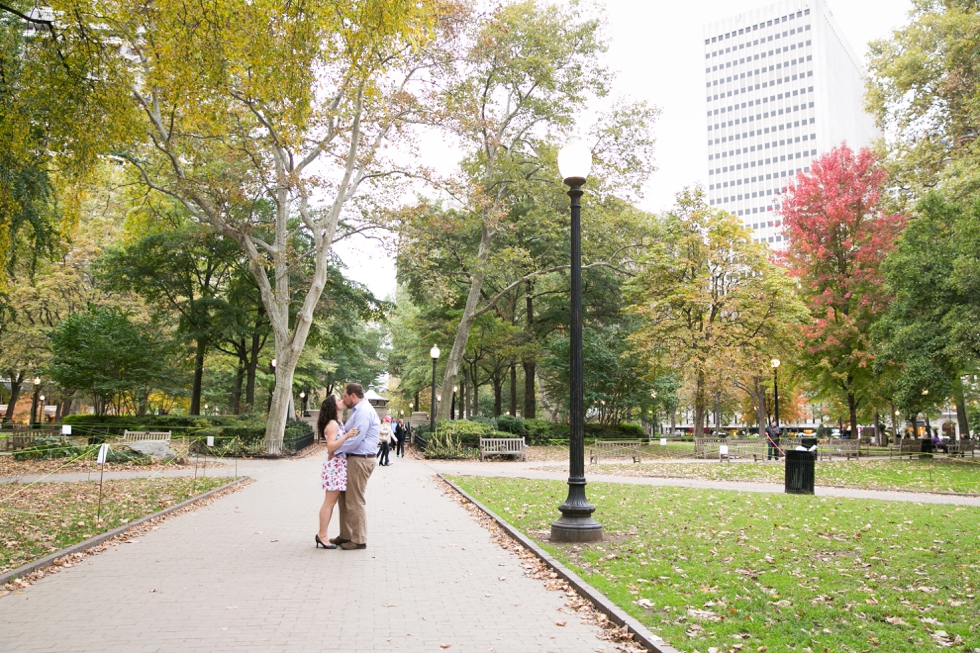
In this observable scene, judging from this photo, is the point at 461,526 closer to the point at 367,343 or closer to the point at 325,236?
the point at 325,236

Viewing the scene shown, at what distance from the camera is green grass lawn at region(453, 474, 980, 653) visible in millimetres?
4707

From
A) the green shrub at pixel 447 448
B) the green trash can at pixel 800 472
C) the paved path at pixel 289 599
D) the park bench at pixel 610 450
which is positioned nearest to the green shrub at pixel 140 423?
the green shrub at pixel 447 448

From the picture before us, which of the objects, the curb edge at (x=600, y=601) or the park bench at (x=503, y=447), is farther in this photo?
the park bench at (x=503, y=447)

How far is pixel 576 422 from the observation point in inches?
338

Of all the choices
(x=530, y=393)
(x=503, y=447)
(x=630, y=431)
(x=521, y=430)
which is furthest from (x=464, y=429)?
(x=630, y=431)

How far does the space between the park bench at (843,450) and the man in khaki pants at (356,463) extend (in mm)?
24157

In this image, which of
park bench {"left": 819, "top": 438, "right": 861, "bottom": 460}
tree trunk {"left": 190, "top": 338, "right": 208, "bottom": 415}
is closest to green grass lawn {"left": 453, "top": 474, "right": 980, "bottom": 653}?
park bench {"left": 819, "top": 438, "right": 861, "bottom": 460}

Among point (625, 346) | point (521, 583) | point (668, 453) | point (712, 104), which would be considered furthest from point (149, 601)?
point (712, 104)

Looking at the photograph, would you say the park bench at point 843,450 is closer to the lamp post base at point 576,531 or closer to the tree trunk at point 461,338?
the tree trunk at point 461,338

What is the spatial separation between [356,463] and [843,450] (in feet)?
83.6

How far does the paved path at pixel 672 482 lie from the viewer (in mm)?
13164

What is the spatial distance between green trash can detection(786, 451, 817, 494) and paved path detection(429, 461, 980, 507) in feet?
1.22

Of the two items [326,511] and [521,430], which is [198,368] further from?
[326,511]

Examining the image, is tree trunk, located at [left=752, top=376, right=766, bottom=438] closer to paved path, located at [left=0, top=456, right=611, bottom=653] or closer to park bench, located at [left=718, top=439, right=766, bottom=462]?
park bench, located at [left=718, top=439, right=766, bottom=462]
